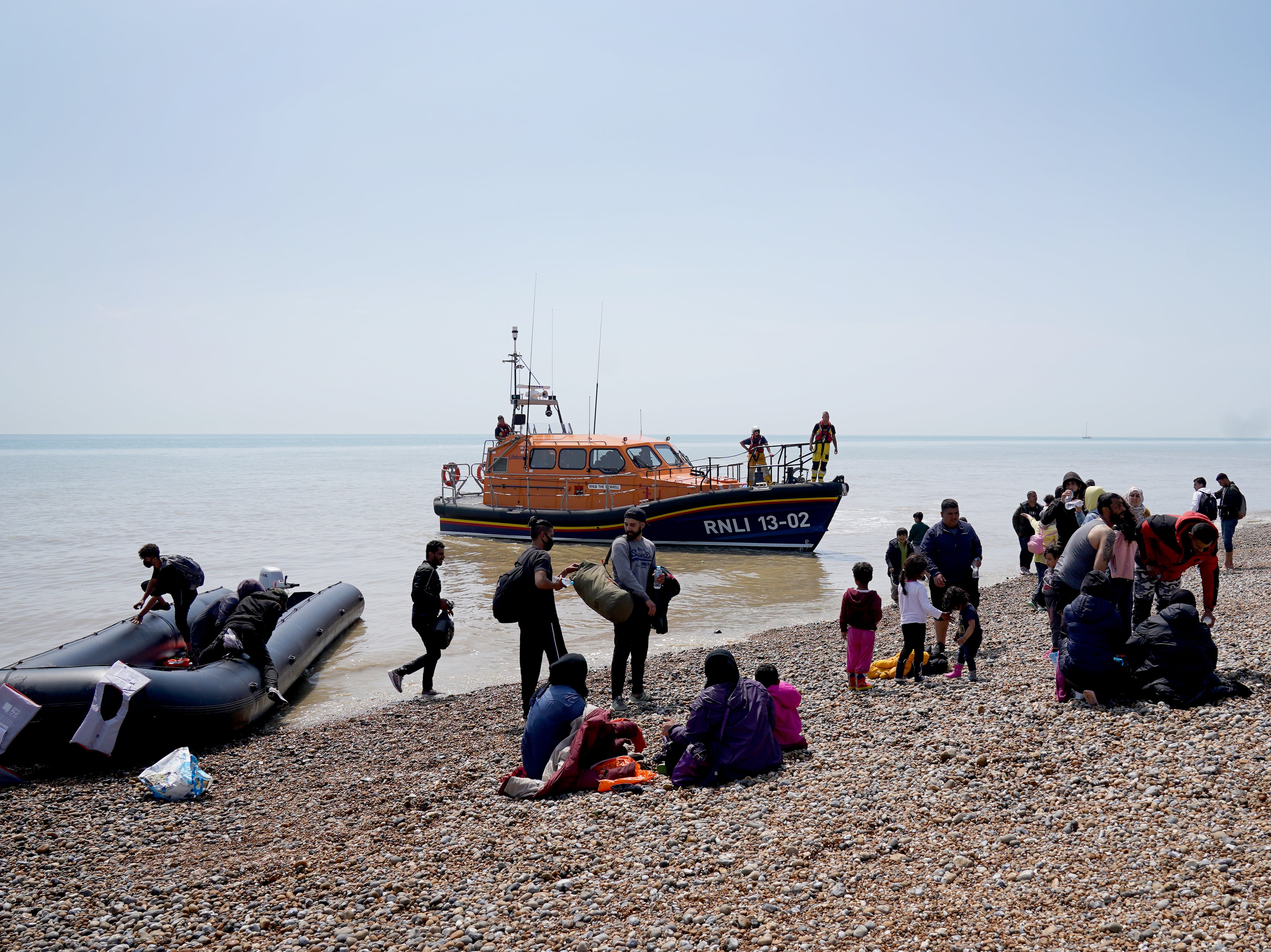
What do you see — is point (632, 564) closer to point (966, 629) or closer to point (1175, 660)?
point (966, 629)

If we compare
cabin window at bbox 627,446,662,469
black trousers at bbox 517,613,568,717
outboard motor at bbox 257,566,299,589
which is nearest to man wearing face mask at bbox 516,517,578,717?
black trousers at bbox 517,613,568,717

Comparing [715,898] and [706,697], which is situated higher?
[706,697]

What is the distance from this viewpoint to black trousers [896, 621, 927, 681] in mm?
6418

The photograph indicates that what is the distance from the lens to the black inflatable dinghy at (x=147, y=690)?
5773 millimetres

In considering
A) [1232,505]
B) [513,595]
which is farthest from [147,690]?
[1232,505]

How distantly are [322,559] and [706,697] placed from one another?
1580 centimetres

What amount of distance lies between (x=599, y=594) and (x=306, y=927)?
319 centimetres

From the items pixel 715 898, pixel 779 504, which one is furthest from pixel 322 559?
pixel 715 898

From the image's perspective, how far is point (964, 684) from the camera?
6250mm

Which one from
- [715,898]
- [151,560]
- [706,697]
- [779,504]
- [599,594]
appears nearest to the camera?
[715,898]

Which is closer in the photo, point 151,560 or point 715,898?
point 715,898

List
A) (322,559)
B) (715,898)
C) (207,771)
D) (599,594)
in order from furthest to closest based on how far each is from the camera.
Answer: (322,559)
(599,594)
(207,771)
(715,898)

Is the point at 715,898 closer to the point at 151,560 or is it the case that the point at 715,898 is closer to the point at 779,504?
the point at 151,560

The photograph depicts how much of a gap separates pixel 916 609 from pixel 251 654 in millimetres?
5551
